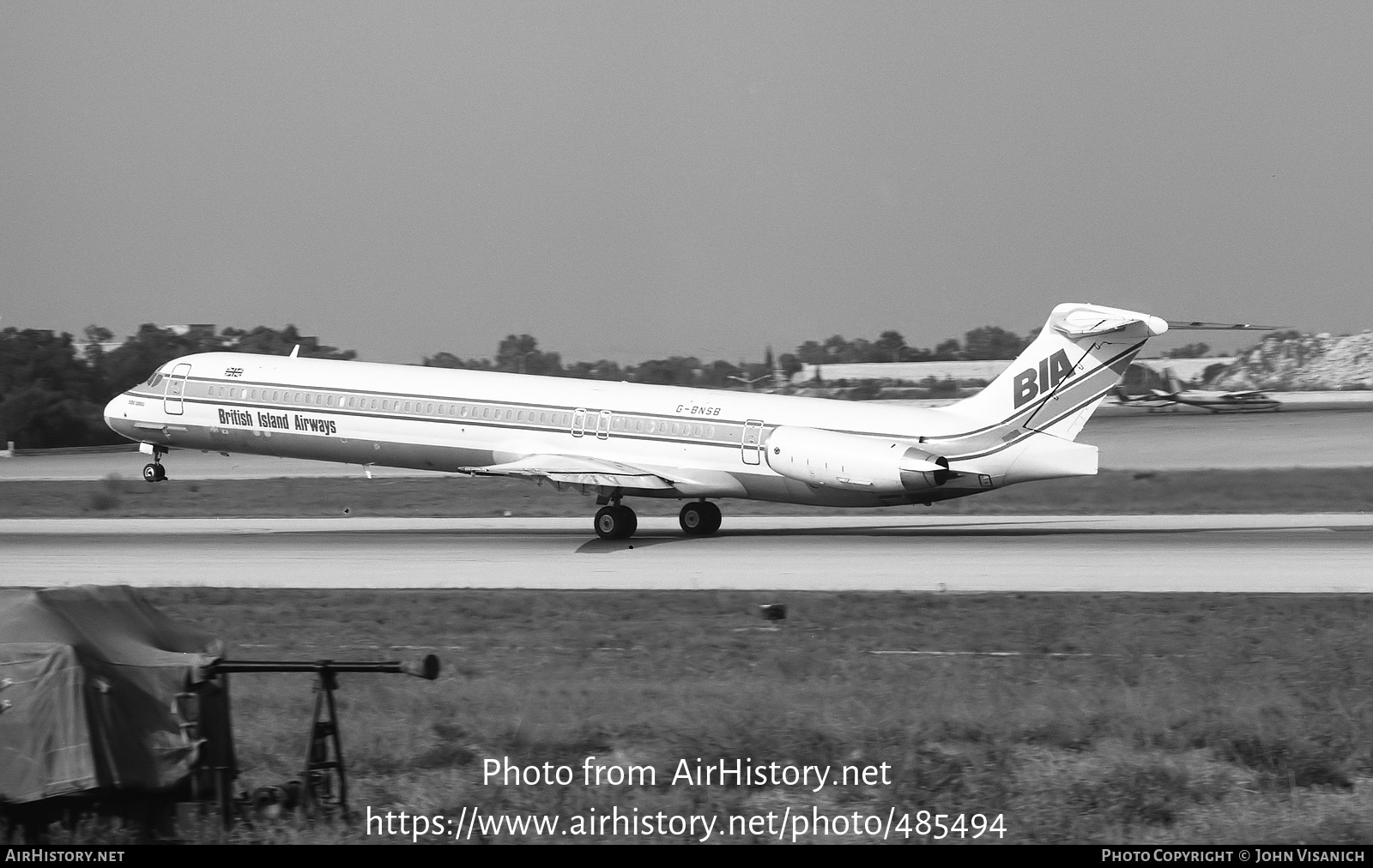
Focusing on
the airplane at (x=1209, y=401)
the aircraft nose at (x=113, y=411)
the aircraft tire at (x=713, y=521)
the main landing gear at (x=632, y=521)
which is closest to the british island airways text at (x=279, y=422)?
the aircraft nose at (x=113, y=411)

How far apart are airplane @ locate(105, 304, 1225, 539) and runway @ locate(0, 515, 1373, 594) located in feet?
4.09

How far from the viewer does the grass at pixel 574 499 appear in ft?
119

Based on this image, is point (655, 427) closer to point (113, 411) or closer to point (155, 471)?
point (155, 471)

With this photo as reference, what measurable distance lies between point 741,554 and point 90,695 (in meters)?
19.2

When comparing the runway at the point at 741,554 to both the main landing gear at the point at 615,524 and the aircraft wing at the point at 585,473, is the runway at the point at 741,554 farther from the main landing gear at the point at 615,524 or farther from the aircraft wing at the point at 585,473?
the aircraft wing at the point at 585,473

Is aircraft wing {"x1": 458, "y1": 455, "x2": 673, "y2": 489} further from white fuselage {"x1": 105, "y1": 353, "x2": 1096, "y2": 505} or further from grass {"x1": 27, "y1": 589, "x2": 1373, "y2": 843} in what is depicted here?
grass {"x1": 27, "y1": 589, "x2": 1373, "y2": 843}

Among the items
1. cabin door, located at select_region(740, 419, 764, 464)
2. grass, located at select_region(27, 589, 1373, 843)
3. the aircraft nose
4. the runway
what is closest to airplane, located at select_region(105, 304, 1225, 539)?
cabin door, located at select_region(740, 419, 764, 464)

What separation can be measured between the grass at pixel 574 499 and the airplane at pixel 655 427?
415cm

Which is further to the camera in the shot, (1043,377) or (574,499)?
(574,499)

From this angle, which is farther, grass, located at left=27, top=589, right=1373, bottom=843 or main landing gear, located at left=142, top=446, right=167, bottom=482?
main landing gear, located at left=142, top=446, right=167, bottom=482

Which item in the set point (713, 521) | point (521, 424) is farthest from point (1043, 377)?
point (521, 424)

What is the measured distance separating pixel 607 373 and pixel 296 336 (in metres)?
24.5

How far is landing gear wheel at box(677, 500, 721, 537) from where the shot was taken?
1167 inches

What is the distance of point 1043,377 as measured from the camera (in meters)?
26.4
